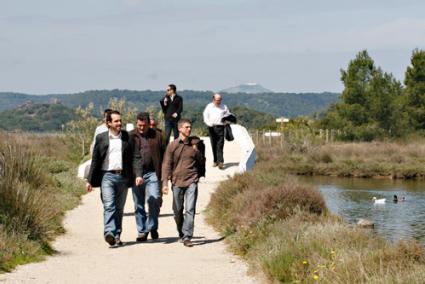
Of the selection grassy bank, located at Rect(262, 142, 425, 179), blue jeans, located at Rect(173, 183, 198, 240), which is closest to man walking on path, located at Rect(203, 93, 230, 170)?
blue jeans, located at Rect(173, 183, 198, 240)

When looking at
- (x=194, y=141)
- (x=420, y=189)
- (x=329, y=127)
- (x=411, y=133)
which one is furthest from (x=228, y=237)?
(x=329, y=127)

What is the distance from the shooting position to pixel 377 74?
6581cm

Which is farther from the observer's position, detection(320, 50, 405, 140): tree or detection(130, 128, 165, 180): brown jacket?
detection(320, 50, 405, 140): tree

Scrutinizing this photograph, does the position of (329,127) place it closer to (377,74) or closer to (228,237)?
(377,74)

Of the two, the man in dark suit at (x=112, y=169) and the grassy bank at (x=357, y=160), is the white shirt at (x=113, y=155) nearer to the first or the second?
the man in dark suit at (x=112, y=169)

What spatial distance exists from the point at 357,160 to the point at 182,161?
40.9 metres

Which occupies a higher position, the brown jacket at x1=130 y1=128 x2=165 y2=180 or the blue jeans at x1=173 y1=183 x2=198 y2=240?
the brown jacket at x1=130 y1=128 x2=165 y2=180

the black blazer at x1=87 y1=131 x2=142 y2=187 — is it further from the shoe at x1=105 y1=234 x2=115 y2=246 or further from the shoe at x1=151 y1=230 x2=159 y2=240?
the shoe at x1=151 y1=230 x2=159 y2=240

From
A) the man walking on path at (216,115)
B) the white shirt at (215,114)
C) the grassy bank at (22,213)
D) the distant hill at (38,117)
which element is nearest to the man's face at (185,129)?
the grassy bank at (22,213)

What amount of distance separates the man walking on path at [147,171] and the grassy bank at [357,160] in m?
35.8

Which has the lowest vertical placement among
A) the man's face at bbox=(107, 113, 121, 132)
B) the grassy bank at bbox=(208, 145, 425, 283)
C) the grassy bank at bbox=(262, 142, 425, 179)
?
the grassy bank at bbox=(262, 142, 425, 179)

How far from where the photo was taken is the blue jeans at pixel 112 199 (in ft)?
39.8

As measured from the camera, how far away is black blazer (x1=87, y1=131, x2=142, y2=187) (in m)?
12.1

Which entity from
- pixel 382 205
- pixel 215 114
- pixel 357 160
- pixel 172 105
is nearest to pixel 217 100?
pixel 215 114
